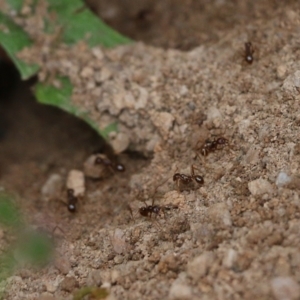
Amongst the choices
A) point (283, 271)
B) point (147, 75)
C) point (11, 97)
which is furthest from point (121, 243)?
point (11, 97)

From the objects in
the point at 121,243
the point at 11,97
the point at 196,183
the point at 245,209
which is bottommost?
the point at 11,97

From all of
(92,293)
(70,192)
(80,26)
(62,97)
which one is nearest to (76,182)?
(70,192)

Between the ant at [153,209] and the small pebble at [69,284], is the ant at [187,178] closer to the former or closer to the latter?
the ant at [153,209]

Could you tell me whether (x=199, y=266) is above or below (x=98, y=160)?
above

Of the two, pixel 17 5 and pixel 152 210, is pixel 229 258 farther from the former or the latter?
pixel 17 5

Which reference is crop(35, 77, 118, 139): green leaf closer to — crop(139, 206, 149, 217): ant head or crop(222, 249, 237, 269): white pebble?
crop(139, 206, 149, 217): ant head

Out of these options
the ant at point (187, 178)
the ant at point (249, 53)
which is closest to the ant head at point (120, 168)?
the ant at point (187, 178)

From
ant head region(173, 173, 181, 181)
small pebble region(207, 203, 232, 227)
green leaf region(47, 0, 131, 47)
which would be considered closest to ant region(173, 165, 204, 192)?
ant head region(173, 173, 181, 181)

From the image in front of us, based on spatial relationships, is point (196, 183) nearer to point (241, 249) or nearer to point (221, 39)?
point (241, 249)
